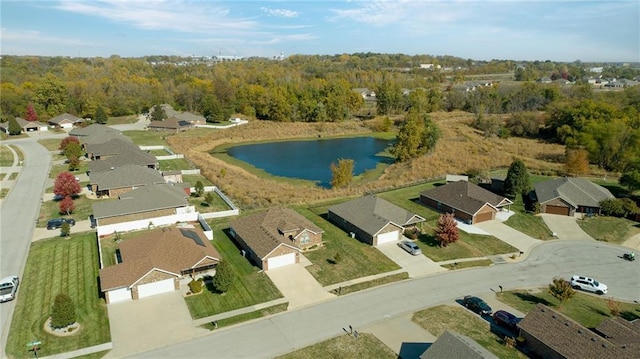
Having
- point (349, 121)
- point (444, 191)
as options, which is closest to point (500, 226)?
point (444, 191)

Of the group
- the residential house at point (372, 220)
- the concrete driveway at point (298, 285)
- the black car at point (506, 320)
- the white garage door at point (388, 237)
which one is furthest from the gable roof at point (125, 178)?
the black car at point (506, 320)

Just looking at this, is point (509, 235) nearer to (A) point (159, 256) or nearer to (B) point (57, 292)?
(A) point (159, 256)

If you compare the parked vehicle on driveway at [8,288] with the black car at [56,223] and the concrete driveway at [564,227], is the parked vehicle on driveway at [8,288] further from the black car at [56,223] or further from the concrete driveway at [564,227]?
the concrete driveway at [564,227]

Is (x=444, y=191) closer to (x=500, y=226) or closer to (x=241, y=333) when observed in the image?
(x=500, y=226)

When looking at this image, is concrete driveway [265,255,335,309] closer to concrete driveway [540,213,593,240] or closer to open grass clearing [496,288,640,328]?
open grass clearing [496,288,640,328]

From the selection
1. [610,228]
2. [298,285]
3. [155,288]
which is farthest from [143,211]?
[610,228]
